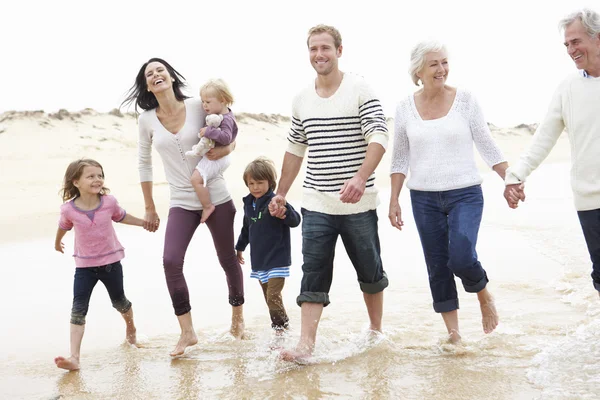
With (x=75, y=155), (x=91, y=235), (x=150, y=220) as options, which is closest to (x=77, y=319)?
(x=91, y=235)

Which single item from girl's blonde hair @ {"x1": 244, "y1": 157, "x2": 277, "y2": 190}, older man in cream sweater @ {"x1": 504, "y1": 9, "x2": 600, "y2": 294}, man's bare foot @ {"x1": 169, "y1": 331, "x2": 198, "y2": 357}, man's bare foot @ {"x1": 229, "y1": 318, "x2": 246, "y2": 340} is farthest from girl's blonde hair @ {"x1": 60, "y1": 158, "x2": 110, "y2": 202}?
older man in cream sweater @ {"x1": 504, "y1": 9, "x2": 600, "y2": 294}

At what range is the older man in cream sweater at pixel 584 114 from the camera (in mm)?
3740

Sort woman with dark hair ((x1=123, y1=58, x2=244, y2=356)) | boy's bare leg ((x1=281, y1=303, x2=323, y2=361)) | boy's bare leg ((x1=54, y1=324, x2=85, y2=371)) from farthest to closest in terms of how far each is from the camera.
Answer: woman with dark hair ((x1=123, y1=58, x2=244, y2=356)) → boy's bare leg ((x1=54, y1=324, x2=85, y2=371)) → boy's bare leg ((x1=281, y1=303, x2=323, y2=361))

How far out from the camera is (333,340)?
16.2 ft

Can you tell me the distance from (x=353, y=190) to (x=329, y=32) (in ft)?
3.40

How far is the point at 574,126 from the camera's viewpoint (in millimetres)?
3857

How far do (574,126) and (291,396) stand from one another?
221 centimetres

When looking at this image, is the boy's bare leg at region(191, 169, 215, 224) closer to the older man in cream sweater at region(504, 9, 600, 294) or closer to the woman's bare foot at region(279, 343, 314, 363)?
the woman's bare foot at region(279, 343, 314, 363)

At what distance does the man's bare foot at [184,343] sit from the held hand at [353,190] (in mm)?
1578

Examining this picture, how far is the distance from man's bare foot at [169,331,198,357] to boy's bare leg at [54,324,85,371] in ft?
2.06

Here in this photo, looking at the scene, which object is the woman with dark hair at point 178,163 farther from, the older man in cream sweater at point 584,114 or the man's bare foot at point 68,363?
the older man in cream sweater at point 584,114

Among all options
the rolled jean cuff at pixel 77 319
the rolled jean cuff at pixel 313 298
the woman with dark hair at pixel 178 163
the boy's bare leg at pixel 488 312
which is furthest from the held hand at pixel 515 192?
the rolled jean cuff at pixel 77 319

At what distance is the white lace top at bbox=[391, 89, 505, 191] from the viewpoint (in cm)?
432

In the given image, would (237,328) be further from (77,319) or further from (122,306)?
(77,319)
